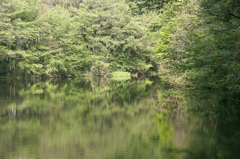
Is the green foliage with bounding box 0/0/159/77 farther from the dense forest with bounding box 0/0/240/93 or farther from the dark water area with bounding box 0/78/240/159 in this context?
the dark water area with bounding box 0/78/240/159

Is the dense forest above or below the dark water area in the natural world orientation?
above

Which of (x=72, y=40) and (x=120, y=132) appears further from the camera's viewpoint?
(x=72, y=40)

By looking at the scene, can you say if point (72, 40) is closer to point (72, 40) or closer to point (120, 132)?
point (72, 40)

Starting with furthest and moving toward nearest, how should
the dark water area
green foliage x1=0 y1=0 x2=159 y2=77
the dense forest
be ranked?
green foliage x1=0 y1=0 x2=159 y2=77 → the dense forest → the dark water area

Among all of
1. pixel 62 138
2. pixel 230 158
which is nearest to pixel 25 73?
pixel 62 138

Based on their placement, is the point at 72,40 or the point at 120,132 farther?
the point at 72,40

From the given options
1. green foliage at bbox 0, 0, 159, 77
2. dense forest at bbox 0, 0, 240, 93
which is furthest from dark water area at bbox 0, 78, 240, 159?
green foliage at bbox 0, 0, 159, 77

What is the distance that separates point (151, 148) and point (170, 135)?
4.40 feet

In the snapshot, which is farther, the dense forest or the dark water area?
the dense forest

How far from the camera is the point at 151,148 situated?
703 cm

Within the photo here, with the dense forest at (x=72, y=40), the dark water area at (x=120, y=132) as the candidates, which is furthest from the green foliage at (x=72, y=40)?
the dark water area at (x=120, y=132)

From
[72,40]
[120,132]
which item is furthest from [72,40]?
[120,132]

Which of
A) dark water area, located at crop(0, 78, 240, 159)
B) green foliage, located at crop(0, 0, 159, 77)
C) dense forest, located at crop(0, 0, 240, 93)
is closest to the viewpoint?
dark water area, located at crop(0, 78, 240, 159)

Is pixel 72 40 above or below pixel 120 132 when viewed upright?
above
